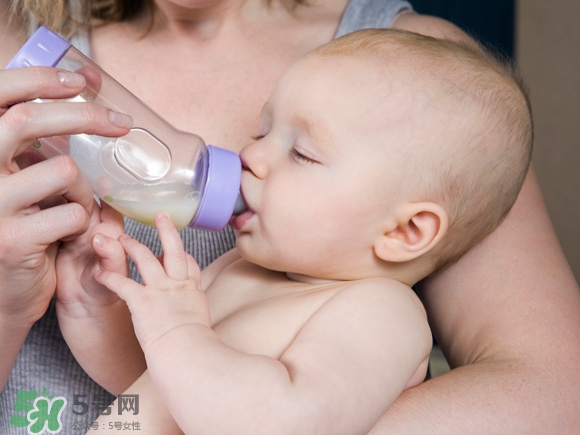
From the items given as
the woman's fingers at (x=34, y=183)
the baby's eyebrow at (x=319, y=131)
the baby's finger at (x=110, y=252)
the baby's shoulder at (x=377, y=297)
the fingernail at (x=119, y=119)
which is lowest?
the baby's finger at (x=110, y=252)

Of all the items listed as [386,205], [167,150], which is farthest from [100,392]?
[386,205]

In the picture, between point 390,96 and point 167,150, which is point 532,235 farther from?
point 167,150

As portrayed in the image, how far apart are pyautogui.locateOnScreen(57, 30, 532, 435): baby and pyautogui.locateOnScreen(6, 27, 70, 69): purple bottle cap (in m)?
0.25

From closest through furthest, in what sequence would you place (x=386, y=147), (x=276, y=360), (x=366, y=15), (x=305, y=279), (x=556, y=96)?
1. (x=276, y=360)
2. (x=386, y=147)
3. (x=305, y=279)
4. (x=366, y=15)
5. (x=556, y=96)

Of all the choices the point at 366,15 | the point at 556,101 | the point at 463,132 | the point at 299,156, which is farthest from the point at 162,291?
the point at 556,101

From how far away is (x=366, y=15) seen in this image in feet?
5.04

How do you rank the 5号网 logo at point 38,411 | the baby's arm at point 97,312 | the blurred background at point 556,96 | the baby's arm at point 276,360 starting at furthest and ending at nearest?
1. the blurred background at point 556,96
2. the 5号网 logo at point 38,411
3. the baby's arm at point 97,312
4. the baby's arm at point 276,360

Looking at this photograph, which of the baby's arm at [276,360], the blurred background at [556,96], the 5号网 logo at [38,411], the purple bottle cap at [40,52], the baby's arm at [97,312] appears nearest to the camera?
the baby's arm at [276,360]

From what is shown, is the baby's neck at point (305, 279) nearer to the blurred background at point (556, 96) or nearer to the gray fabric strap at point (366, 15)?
the gray fabric strap at point (366, 15)

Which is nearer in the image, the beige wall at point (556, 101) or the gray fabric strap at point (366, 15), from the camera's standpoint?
the gray fabric strap at point (366, 15)

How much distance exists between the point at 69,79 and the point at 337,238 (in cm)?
41

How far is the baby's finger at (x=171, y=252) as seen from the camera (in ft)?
3.30

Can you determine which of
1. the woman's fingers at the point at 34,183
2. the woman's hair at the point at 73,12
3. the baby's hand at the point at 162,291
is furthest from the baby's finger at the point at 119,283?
the woman's hair at the point at 73,12

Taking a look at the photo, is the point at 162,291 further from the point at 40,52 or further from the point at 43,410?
the point at 43,410
